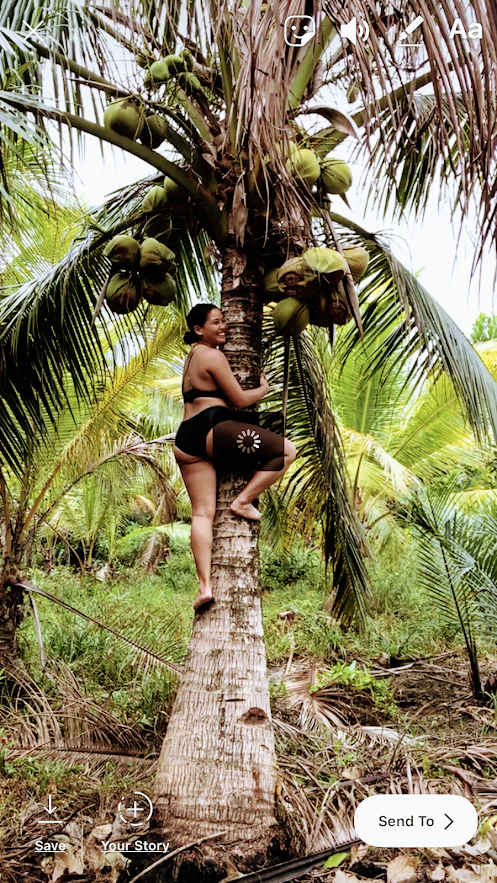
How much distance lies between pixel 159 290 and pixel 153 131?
1.61 feet

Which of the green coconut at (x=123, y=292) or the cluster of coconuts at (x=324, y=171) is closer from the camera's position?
the cluster of coconuts at (x=324, y=171)

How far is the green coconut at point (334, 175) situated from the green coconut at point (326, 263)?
29 cm

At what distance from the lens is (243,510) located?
2.17 m

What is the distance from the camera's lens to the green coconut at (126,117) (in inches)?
86.1

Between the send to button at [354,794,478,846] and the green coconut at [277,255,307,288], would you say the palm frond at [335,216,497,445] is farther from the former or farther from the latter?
the send to button at [354,794,478,846]

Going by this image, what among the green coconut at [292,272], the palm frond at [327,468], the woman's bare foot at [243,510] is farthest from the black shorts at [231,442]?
the palm frond at [327,468]

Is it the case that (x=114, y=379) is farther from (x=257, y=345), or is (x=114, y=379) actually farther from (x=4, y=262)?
(x=257, y=345)

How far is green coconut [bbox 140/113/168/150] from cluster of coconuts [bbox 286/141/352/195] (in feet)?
1.45

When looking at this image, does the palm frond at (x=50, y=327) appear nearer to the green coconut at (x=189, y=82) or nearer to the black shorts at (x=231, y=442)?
the green coconut at (x=189, y=82)

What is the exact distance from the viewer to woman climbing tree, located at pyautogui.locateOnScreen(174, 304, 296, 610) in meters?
2.10

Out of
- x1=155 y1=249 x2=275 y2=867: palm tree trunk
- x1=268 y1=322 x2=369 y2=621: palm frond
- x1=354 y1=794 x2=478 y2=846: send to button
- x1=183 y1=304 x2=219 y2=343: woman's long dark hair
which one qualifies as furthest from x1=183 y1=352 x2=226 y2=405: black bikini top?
x1=354 y1=794 x2=478 y2=846: send to button

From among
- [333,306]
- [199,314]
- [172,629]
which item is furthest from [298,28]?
[172,629]

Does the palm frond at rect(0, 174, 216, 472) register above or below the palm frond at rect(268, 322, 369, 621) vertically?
above

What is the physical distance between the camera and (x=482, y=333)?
8.02 m
